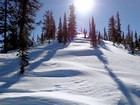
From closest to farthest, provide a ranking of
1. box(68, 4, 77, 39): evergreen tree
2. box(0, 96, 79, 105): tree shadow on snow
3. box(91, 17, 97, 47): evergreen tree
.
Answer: box(0, 96, 79, 105): tree shadow on snow, box(91, 17, 97, 47): evergreen tree, box(68, 4, 77, 39): evergreen tree

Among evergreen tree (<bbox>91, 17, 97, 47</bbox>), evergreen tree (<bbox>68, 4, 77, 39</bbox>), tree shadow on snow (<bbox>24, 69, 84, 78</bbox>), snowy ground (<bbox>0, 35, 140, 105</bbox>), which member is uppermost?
evergreen tree (<bbox>68, 4, 77, 39</bbox>)

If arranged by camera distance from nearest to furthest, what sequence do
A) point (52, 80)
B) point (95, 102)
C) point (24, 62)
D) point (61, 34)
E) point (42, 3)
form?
1. point (95, 102)
2. point (52, 80)
3. point (24, 62)
4. point (42, 3)
5. point (61, 34)

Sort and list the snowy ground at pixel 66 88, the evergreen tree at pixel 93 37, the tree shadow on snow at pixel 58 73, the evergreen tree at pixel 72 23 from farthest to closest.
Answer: the evergreen tree at pixel 72 23
the evergreen tree at pixel 93 37
the tree shadow on snow at pixel 58 73
the snowy ground at pixel 66 88

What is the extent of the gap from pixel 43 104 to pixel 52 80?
22.0 feet

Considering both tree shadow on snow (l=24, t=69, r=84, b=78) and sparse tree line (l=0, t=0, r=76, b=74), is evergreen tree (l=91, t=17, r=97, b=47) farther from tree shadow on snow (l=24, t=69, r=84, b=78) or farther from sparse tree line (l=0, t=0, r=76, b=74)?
tree shadow on snow (l=24, t=69, r=84, b=78)

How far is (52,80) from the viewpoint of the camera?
65.8 ft

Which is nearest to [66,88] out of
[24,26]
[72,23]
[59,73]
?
[59,73]

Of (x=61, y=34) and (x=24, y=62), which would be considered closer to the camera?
(x=24, y=62)

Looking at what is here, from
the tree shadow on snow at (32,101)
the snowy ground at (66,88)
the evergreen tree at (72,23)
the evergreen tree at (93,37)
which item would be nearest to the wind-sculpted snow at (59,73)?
the snowy ground at (66,88)

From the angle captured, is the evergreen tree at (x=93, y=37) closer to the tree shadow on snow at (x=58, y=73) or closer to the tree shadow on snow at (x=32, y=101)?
the tree shadow on snow at (x=58, y=73)

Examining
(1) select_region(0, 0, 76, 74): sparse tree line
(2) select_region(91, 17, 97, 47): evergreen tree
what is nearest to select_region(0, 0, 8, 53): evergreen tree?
(1) select_region(0, 0, 76, 74): sparse tree line

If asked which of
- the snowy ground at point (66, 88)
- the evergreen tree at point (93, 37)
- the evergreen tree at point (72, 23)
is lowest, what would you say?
the snowy ground at point (66, 88)

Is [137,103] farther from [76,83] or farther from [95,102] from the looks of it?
[76,83]

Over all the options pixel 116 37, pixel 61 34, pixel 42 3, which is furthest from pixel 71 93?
pixel 116 37
